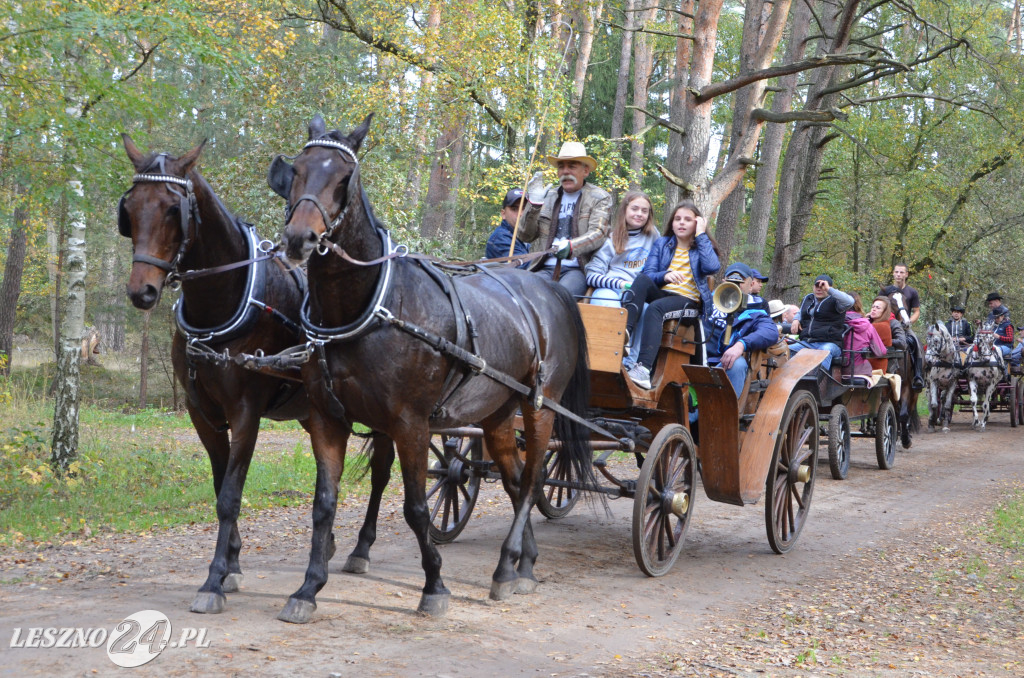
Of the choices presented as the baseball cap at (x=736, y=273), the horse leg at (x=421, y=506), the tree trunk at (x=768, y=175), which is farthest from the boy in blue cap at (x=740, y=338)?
the tree trunk at (x=768, y=175)

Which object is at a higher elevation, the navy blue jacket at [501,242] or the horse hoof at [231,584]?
the navy blue jacket at [501,242]

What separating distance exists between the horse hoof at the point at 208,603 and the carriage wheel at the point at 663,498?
2.64 metres

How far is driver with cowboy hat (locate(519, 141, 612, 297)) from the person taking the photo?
282 inches

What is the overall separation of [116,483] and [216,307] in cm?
510

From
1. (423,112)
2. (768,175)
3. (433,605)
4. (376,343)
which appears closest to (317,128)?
(376,343)

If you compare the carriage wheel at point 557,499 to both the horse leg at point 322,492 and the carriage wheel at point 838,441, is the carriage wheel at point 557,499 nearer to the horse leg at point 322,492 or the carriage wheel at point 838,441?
the horse leg at point 322,492

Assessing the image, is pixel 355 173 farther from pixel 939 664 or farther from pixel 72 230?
pixel 72 230

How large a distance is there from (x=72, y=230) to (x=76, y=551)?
14.5 ft

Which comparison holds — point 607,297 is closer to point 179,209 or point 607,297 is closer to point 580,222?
point 580,222

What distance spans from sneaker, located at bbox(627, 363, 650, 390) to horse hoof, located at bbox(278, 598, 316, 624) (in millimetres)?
2830

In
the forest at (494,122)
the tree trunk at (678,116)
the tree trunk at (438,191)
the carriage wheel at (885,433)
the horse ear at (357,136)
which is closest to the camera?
the horse ear at (357,136)

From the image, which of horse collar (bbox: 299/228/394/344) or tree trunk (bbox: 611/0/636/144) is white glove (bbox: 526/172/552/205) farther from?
tree trunk (bbox: 611/0/636/144)

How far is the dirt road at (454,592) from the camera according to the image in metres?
4.38

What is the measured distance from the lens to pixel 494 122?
2059cm
